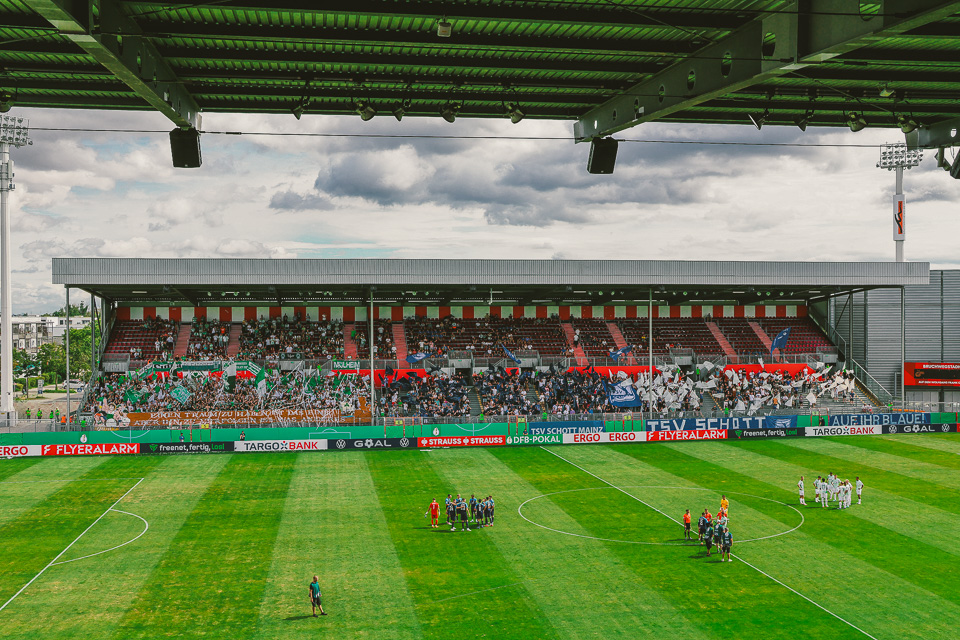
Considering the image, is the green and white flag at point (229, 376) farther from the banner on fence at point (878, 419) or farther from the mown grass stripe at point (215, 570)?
the banner on fence at point (878, 419)

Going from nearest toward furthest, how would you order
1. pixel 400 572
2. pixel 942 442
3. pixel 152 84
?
pixel 152 84 → pixel 400 572 → pixel 942 442

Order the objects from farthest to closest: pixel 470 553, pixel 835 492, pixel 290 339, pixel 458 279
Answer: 1. pixel 290 339
2. pixel 458 279
3. pixel 835 492
4. pixel 470 553

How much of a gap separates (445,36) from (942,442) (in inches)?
1880

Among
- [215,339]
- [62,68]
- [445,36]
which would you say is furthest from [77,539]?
[215,339]

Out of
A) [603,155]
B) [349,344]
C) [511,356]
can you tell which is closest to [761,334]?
[511,356]

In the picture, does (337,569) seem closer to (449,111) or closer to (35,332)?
(449,111)

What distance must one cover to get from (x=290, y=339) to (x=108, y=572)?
3527cm

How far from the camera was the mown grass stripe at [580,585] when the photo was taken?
762 inches

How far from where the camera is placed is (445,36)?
480 inches

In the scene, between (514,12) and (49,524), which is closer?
(514,12)

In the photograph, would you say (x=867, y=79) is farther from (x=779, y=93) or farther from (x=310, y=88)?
(x=310, y=88)

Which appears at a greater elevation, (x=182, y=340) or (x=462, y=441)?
(x=182, y=340)

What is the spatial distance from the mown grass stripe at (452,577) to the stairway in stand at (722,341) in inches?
1426

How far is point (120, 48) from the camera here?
11.7 m
